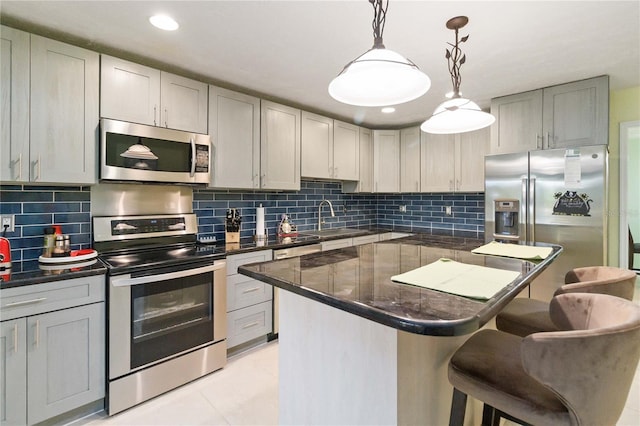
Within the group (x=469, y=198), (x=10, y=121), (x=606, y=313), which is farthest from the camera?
(x=469, y=198)

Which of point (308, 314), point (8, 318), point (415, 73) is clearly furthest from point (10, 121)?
point (415, 73)

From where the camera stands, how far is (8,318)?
1604 mm

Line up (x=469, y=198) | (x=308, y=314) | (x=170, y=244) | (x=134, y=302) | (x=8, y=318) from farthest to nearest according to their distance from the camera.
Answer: (x=469, y=198), (x=170, y=244), (x=134, y=302), (x=8, y=318), (x=308, y=314)

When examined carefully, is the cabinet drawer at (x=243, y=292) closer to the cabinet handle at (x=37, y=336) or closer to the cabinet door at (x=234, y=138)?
the cabinet door at (x=234, y=138)

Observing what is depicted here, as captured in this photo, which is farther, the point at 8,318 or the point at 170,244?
the point at 170,244

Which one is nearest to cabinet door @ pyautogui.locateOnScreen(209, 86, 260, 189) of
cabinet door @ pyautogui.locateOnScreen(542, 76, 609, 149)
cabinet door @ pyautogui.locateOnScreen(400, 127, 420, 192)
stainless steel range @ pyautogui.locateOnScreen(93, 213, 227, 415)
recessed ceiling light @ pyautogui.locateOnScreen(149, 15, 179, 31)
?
stainless steel range @ pyautogui.locateOnScreen(93, 213, 227, 415)

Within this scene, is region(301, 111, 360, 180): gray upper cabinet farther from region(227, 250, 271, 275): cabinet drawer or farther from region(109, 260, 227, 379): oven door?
region(109, 260, 227, 379): oven door

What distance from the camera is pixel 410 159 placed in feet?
13.7

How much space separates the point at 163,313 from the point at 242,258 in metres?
0.70

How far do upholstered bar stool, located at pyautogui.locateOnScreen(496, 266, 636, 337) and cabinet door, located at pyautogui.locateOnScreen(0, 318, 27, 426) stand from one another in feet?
8.35

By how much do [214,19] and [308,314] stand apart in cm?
176

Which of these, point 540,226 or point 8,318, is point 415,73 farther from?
point 540,226

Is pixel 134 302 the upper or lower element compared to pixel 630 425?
upper

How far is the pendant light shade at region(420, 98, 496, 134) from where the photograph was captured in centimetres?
168
